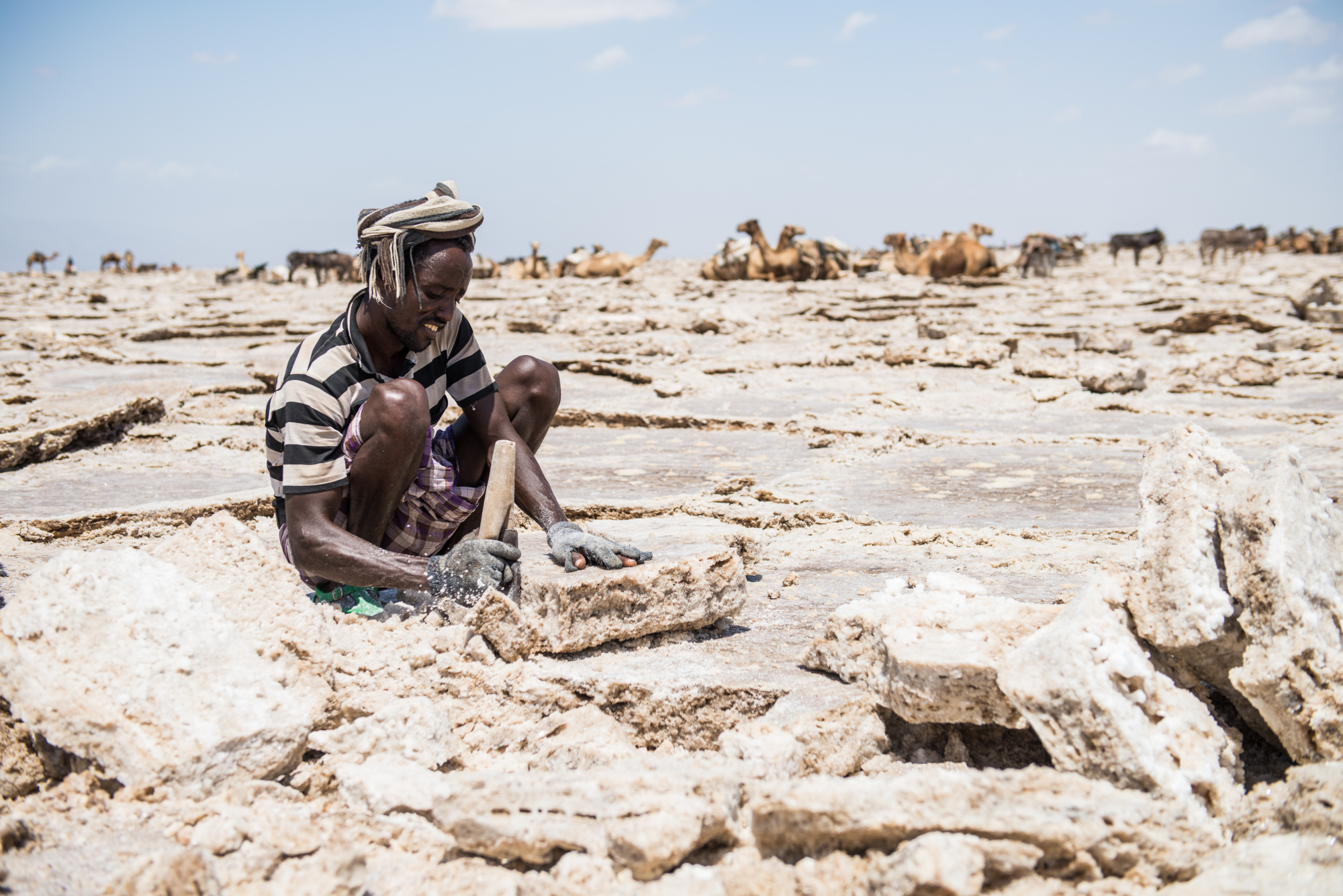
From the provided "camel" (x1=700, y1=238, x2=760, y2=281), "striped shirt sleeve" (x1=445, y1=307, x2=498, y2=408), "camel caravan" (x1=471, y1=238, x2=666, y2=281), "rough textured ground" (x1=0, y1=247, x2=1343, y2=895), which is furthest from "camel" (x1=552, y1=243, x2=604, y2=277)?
"striped shirt sleeve" (x1=445, y1=307, x2=498, y2=408)

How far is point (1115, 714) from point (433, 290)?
70.1 inches

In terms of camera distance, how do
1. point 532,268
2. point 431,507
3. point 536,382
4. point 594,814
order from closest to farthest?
point 594,814, point 431,507, point 536,382, point 532,268

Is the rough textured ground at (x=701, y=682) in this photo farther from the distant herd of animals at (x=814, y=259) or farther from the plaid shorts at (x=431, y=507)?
the distant herd of animals at (x=814, y=259)

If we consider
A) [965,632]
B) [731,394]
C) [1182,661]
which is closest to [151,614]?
[965,632]

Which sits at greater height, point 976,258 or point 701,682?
point 976,258

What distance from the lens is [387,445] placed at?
7.48 feet

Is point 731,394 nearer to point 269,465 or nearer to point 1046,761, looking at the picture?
point 269,465

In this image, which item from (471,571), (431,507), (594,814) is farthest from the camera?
(431,507)

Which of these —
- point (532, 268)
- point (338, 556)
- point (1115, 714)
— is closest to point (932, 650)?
point (1115, 714)

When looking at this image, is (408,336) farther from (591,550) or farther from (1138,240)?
(1138,240)

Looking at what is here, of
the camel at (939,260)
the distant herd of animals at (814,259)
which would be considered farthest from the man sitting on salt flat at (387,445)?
the camel at (939,260)

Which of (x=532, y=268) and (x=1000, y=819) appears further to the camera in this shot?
(x=532, y=268)

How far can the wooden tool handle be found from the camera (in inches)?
89.2

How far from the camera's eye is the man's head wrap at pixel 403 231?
2250 millimetres
